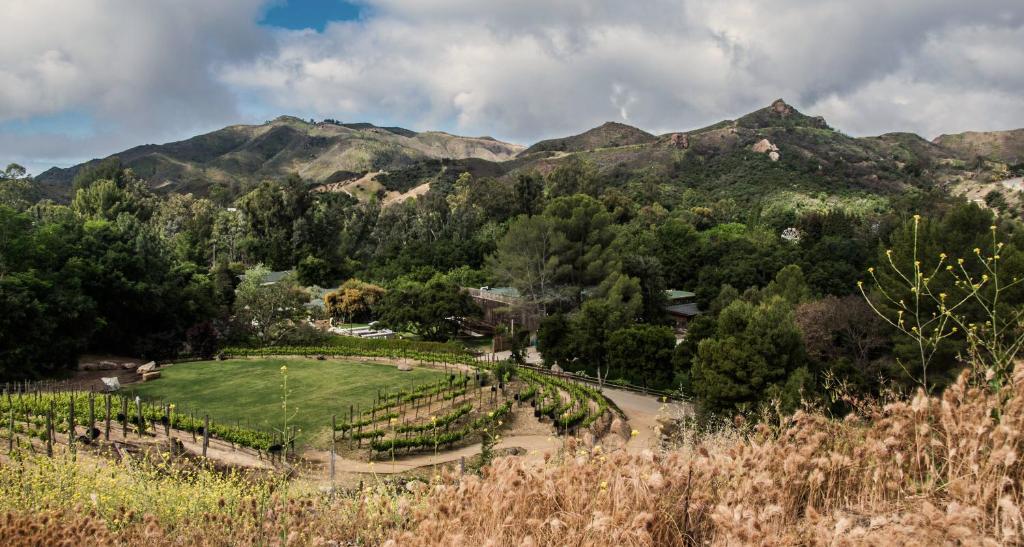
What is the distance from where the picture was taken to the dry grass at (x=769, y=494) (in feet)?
8.39

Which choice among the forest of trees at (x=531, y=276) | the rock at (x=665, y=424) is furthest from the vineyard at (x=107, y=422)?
the rock at (x=665, y=424)

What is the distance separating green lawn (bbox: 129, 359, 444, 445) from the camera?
61.4 feet

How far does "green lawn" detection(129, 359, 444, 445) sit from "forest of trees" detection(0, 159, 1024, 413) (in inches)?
216

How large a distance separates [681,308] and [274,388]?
30.4 m

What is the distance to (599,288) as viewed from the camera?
3484 centimetres

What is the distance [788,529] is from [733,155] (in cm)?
10821

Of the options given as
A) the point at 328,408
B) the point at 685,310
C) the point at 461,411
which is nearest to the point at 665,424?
the point at 461,411

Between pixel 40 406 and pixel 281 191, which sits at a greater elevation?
pixel 281 191

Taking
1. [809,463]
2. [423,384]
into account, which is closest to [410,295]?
[423,384]

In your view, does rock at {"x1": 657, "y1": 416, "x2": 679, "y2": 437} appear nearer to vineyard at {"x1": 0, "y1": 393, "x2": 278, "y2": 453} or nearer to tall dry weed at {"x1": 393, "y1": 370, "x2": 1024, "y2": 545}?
tall dry weed at {"x1": 393, "y1": 370, "x2": 1024, "y2": 545}

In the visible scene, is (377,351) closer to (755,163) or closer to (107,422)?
(107,422)

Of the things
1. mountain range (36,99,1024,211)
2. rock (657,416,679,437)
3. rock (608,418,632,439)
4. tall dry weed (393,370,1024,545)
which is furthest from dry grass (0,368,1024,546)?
mountain range (36,99,1024,211)

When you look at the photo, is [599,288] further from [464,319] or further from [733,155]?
[733,155]

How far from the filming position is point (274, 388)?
2203 centimetres
